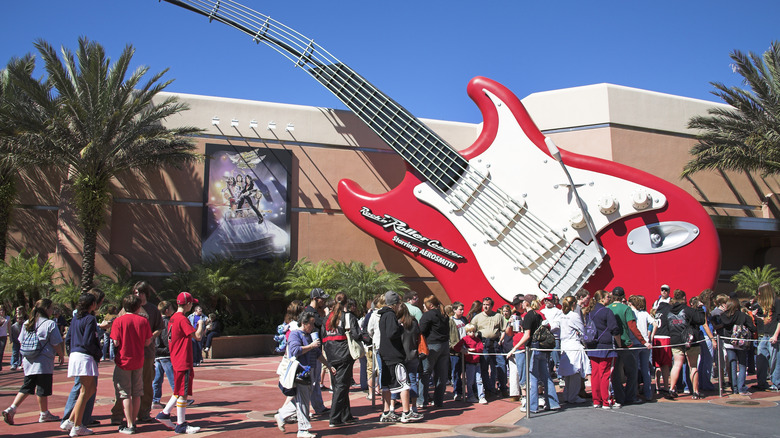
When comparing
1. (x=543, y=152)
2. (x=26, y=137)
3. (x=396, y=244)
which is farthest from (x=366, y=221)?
(x=26, y=137)

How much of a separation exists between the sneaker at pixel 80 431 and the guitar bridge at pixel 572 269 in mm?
12183

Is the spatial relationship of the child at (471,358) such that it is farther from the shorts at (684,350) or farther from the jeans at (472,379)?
the shorts at (684,350)

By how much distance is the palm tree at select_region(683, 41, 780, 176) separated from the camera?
67.8 ft

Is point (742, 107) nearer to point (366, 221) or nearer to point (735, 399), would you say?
point (366, 221)

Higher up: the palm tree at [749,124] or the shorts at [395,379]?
the palm tree at [749,124]

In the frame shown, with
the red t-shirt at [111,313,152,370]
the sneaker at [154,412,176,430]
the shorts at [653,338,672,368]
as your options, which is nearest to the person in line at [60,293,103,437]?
the red t-shirt at [111,313,152,370]

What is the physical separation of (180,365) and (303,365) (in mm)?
1546

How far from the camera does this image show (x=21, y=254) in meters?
20.0

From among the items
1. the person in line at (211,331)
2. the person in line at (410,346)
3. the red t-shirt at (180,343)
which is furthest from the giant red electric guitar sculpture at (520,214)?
the red t-shirt at (180,343)

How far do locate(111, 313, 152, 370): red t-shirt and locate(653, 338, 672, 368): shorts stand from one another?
7.69m

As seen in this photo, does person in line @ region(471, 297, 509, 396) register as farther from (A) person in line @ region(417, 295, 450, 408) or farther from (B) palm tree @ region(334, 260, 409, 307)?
(B) palm tree @ region(334, 260, 409, 307)

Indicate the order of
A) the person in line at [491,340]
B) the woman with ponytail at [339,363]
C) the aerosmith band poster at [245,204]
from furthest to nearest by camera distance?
1. the aerosmith band poster at [245,204]
2. the person in line at [491,340]
3. the woman with ponytail at [339,363]

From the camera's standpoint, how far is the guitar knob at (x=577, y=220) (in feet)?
55.7

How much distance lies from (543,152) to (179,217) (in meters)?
12.7
